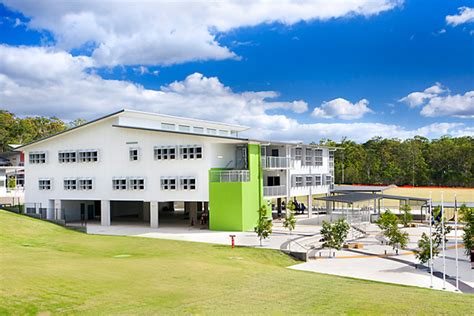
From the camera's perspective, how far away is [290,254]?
27.3 metres

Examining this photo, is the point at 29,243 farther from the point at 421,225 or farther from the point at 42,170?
the point at 421,225

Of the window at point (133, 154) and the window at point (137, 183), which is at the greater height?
the window at point (133, 154)

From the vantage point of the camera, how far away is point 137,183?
40.8 metres

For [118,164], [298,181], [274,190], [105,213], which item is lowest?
[105,213]

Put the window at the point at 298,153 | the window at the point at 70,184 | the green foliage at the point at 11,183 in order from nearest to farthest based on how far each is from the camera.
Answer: the window at the point at 70,184
the window at the point at 298,153
the green foliage at the point at 11,183

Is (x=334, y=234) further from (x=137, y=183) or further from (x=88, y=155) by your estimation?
(x=88, y=155)

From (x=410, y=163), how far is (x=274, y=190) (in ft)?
175

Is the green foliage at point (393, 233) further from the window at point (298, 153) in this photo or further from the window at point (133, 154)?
the window at point (133, 154)

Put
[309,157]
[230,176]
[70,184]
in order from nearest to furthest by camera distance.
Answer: [230,176] < [70,184] < [309,157]

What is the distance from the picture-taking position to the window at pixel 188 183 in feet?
126

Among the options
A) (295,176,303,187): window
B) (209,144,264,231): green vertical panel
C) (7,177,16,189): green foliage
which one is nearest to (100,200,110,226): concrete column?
(209,144,264,231): green vertical panel

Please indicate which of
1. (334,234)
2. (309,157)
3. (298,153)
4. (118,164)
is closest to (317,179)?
(309,157)

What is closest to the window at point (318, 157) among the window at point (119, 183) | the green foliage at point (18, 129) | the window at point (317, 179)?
the window at point (317, 179)

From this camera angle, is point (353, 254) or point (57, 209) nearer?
point (353, 254)
